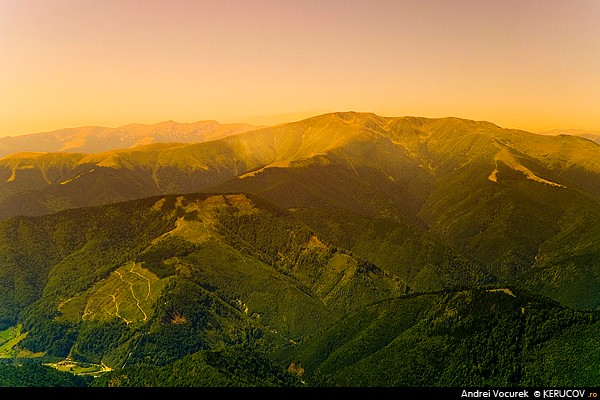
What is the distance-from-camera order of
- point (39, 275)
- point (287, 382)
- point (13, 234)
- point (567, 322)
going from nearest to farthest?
point (567, 322) < point (287, 382) < point (39, 275) < point (13, 234)

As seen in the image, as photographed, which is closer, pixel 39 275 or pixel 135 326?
pixel 135 326

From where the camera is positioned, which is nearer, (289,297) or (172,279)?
(172,279)

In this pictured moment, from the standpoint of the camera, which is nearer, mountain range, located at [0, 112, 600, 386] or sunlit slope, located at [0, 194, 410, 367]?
mountain range, located at [0, 112, 600, 386]

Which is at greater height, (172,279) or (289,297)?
(172,279)

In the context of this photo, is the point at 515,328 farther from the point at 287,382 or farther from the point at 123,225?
the point at 123,225

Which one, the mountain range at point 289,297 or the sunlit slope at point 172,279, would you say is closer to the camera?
the mountain range at point 289,297

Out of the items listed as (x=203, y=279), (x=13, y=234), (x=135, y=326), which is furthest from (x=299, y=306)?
(x=13, y=234)
